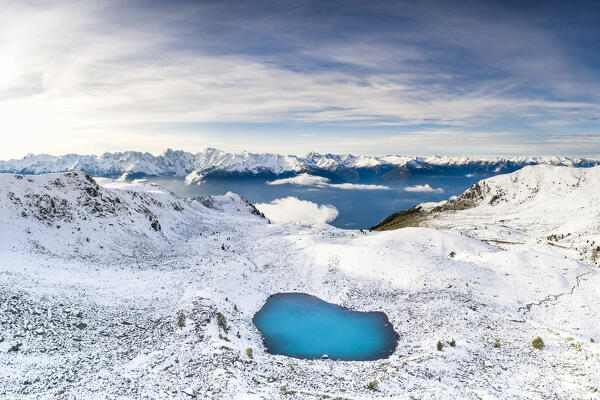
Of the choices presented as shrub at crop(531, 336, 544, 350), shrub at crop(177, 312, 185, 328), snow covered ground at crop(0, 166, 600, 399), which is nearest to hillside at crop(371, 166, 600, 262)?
snow covered ground at crop(0, 166, 600, 399)

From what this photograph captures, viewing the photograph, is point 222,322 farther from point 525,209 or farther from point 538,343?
point 525,209

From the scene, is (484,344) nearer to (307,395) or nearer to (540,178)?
(307,395)

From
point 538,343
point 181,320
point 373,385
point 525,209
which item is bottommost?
point 181,320

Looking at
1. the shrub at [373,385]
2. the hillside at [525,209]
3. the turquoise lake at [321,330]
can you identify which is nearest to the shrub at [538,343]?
the turquoise lake at [321,330]

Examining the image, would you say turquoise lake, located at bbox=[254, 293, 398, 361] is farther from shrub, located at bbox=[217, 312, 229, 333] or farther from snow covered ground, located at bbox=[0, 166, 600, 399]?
shrub, located at bbox=[217, 312, 229, 333]

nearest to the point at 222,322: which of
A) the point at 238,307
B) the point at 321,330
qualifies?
the point at 238,307

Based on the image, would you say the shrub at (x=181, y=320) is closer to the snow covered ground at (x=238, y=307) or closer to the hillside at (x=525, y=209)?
the snow covered ground at (x=238, y=307)
